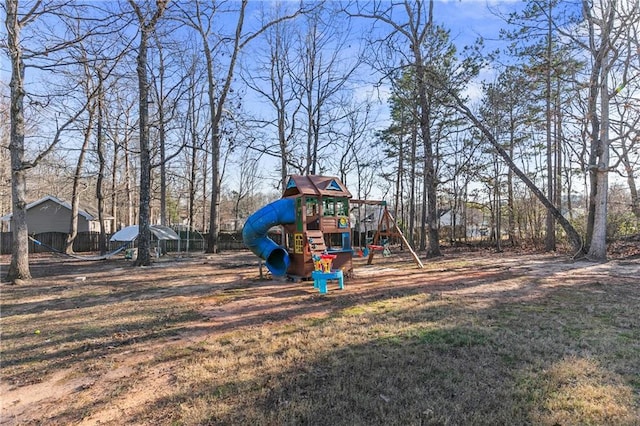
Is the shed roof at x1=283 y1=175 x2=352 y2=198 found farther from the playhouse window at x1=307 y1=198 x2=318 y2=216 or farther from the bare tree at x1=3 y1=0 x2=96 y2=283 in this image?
the bare tree at x1=3 y1=0 x2=96 y2=283

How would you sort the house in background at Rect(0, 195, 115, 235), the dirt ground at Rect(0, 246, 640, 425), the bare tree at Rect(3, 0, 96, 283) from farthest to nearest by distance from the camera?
the house in background at Rect(0, 195, 115, 235) → the bare tree at Rect(3, 0, 96, 283) → the dirt ground at Rect(0, 246, 640, 425)

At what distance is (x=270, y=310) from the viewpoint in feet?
21.1

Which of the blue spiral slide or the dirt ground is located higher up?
the blue spiral slide

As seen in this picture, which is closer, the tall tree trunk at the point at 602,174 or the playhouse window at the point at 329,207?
the playhouse window at the point at 329,207

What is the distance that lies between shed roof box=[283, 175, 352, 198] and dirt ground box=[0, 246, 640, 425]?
2.49m

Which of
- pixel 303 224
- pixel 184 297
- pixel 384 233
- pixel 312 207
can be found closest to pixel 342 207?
pixel 312 207

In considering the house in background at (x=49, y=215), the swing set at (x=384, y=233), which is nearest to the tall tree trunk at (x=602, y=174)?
the swing set at (x=384, y=233)

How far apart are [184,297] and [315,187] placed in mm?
4408

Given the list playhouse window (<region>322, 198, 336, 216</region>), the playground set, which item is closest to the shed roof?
the playground set

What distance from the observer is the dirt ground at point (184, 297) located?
3369mm

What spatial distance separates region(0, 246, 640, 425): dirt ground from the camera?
3.37 m

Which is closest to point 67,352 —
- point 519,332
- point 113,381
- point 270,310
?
point 113,381

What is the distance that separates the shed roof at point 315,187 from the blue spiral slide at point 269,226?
0.44 metres

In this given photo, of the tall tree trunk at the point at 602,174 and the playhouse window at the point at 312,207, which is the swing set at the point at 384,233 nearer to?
the playhouse window at the point at 312,207
